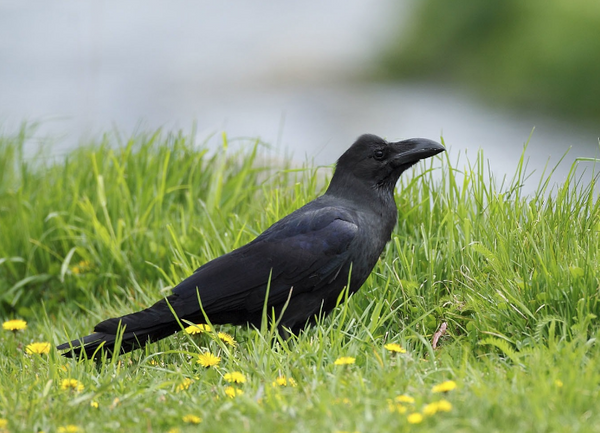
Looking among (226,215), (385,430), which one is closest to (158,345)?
(226,215)

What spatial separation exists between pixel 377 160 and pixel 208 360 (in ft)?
4.55

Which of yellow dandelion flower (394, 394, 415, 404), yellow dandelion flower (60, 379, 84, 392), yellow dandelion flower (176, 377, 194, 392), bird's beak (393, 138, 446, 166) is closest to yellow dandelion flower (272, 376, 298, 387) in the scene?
yellow dandelion flower (176, 377, 194, 392)

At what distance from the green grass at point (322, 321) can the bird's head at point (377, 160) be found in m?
0.34

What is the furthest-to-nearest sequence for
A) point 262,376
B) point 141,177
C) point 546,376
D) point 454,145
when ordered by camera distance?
1. point 454,145
2. point 141,177
3. point 262,376
4. point 546,376

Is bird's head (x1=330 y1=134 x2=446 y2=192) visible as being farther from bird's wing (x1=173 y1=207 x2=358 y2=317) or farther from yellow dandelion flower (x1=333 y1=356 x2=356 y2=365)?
yellow dandelion flower (x1=333 y1=356 x2=356 y2=365)

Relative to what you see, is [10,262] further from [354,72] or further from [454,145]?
[354,72]

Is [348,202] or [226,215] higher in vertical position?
[348,202]

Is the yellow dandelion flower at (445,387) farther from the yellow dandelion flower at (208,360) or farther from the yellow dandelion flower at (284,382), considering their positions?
the yellow dandelion flower at (208,360)

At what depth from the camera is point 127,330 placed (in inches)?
137

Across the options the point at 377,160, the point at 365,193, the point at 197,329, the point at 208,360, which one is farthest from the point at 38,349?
the point at 377,160

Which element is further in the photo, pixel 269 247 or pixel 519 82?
pixel 519 82

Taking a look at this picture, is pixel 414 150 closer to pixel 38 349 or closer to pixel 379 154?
pixel 379 154

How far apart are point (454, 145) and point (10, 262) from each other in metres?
7.10

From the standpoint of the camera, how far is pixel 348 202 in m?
A: 3.79
